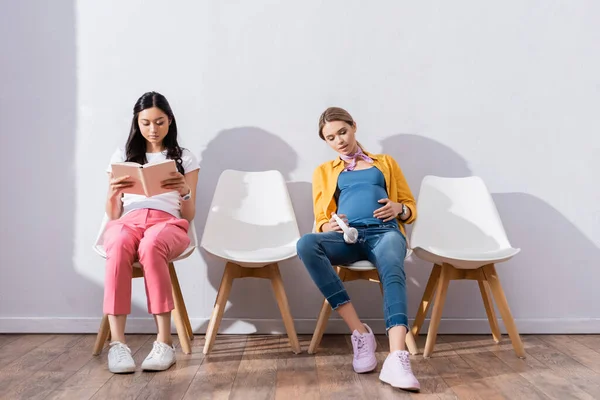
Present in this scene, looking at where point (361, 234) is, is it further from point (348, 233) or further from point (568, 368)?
point (568, 368)

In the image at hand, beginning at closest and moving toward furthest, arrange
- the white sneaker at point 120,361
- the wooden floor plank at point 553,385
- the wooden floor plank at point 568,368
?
the wooden floor plank at point 553,385 < the wooden floor plank at point 568,368 < the white sneaker at point 120,361

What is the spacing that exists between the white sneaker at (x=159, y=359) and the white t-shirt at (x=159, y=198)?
0.56 m

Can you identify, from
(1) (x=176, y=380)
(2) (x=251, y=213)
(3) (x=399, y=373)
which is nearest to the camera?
(3) (x=399, y=373)

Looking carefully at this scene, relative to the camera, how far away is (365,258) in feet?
7.31

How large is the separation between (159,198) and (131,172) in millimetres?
306

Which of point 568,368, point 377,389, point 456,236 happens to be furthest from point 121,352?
point 568,368

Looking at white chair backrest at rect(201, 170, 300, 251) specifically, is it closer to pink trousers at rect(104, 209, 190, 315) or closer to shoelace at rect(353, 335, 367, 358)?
pink trousers at rect(104, 209, 190, 315)

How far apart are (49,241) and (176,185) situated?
93 centimetres

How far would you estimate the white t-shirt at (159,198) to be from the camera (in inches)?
91.0

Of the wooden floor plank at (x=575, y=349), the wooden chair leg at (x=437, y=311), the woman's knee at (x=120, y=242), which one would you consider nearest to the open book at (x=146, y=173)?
the woman's knee at (x=120, y=242)

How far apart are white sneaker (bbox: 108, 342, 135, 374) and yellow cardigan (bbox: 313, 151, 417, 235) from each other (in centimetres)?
88

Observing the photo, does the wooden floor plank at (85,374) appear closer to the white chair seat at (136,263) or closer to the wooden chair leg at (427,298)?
the white chair seat at (136,263)

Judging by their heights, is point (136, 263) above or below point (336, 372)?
above

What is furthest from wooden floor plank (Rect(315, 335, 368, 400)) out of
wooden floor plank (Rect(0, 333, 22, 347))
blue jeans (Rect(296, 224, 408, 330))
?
wooden floor plank (Rect(0, 333, 22, 347))
